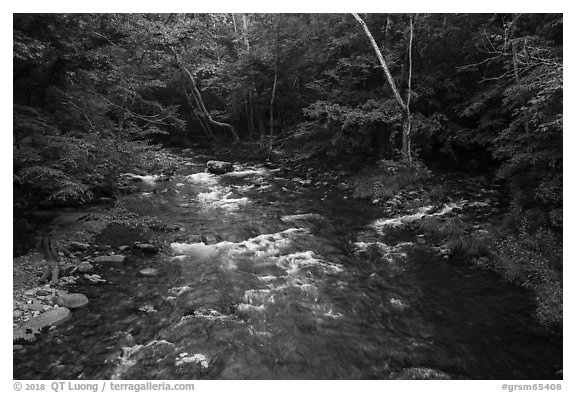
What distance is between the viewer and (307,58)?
22406 mm

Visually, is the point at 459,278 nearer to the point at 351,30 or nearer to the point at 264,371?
the point at 264,371

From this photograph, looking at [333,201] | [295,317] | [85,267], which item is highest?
[85,267]

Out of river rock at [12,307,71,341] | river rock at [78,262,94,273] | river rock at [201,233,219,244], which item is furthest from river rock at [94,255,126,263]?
river rock at [201,233,219,244]

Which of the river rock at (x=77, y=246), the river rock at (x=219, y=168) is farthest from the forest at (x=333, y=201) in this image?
the river rock at (x=219, y=168)

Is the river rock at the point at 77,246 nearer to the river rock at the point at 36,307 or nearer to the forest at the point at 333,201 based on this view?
the forest at the point at 333,201

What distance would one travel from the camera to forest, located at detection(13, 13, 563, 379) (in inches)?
249

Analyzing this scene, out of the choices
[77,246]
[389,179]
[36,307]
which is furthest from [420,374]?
[389,179]

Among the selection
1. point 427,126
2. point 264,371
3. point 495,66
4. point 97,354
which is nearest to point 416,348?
point 264,371

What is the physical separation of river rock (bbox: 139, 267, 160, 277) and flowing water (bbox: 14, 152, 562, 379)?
0.13m

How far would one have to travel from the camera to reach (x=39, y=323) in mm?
6227

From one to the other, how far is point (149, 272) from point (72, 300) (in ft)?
5.81

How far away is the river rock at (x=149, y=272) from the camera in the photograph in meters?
8.39

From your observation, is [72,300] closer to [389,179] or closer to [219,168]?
[389,179]

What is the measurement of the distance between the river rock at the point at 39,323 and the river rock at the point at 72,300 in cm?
18
